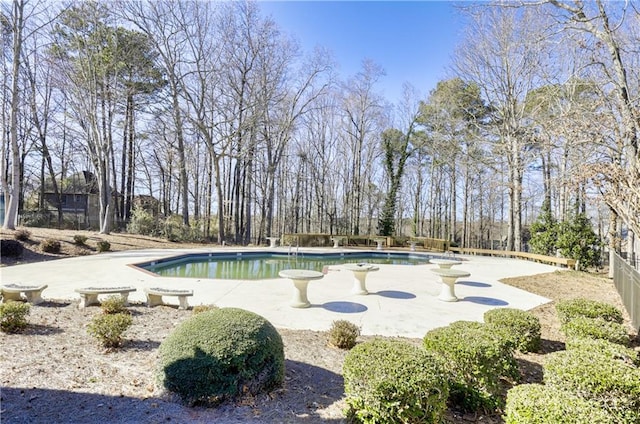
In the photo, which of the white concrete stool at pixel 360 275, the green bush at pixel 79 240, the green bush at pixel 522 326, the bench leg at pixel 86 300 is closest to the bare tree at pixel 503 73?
the white concrete stool at pixel 360 275

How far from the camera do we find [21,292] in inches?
208

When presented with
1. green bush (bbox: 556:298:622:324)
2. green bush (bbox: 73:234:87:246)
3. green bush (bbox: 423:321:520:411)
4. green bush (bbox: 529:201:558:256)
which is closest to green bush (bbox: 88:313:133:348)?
green bush (bbox: 423:321:520:411)

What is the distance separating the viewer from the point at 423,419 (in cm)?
233

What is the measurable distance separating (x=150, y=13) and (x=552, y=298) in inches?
770

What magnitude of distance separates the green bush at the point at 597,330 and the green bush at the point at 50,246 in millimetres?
14148

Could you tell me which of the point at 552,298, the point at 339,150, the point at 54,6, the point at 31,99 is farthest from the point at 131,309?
the point at 339,150

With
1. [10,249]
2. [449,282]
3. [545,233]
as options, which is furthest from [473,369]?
[545,233]

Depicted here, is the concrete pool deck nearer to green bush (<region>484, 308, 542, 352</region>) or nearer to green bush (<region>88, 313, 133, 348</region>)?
green bush (<region>484, 308, 542, 352</region>)

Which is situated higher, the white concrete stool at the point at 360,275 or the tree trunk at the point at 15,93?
the tree trunk at the point at 15,93

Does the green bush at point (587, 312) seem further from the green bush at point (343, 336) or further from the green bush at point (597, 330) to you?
the green bush at point (343, 336)

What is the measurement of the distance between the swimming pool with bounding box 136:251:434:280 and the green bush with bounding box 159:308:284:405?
22.9 feet

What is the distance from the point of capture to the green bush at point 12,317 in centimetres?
381

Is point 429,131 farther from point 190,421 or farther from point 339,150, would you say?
point 190,421

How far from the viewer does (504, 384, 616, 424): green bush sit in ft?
6.53
